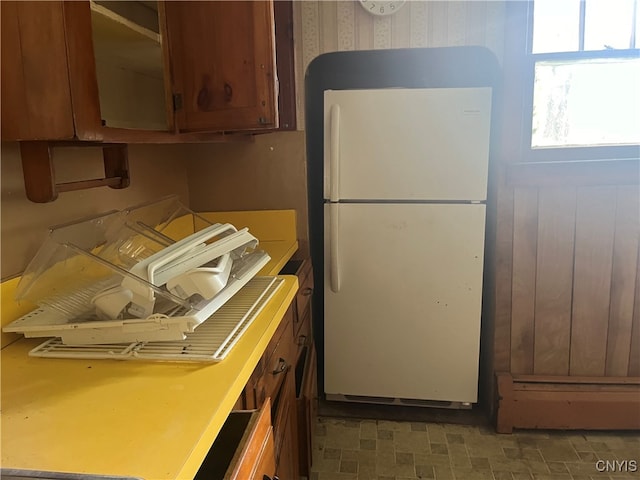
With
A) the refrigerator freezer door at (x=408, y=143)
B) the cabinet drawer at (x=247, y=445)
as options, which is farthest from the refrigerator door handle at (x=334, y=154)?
the cabinet drawer at (x=247, y=445)

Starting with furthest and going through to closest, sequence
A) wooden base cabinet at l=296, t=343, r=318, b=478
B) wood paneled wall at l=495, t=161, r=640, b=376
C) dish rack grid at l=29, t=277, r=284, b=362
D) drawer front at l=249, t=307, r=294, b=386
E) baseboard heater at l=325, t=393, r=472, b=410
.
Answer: baseboard heater at l=325, t=393, r=472, b=410
wood paneled wall at l=495, t=161, r=640, b=376
wooden base cabinet at l=296, t=343, r=318, b=478
drawer front at l=249, t=307, r=294, b=386
dish rack grid at l=29, t=277, r=284, b=362

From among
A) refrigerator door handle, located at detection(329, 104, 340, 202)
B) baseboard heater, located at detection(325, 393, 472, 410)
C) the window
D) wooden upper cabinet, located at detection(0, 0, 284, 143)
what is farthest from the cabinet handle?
the window

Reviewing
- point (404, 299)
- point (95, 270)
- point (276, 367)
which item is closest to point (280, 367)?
point (276, 367)

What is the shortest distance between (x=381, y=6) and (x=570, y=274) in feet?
4.81

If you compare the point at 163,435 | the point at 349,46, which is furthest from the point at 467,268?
the point at 163,435

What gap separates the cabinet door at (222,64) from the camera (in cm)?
135

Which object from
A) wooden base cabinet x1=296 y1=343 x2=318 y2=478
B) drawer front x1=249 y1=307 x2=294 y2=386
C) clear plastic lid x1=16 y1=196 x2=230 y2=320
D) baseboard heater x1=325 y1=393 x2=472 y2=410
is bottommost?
baseboard heater x1=325 y1=393 x2=472 y2=410

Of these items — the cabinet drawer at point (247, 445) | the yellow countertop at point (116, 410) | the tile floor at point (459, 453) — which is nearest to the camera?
the yellow countertop at point (116, 410)

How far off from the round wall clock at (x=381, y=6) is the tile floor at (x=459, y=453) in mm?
1914

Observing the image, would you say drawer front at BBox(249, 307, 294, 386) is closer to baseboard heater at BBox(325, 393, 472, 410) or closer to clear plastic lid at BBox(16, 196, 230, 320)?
clear plastic lid at BBox(16, 196, 230, 320)

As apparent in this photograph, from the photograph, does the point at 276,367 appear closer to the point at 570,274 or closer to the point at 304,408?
the point at 304,408

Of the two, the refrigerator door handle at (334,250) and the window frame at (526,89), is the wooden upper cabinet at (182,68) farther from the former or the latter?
the window frame at (526,89)

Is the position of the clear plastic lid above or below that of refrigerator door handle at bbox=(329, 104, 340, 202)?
below

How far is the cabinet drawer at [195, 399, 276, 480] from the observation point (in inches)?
35.3
